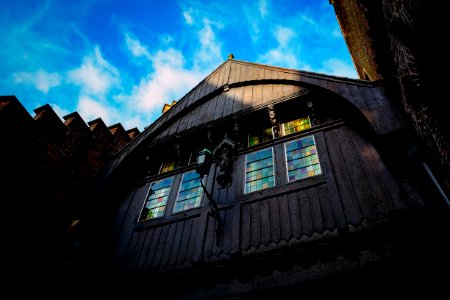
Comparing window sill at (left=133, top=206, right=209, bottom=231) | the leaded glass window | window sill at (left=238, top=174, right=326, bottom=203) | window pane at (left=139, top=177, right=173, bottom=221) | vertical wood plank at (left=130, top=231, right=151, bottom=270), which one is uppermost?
the leaded glass window

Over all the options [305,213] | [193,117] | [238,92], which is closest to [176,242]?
[305,213]

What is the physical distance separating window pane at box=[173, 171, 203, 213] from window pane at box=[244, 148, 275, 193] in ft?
3.95

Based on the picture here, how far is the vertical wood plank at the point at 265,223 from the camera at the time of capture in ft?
15.8

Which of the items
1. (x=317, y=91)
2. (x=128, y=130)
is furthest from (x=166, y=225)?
(x=128, y=130)

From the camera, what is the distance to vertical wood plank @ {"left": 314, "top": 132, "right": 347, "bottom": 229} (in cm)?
448

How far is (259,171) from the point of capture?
6188 millimetres

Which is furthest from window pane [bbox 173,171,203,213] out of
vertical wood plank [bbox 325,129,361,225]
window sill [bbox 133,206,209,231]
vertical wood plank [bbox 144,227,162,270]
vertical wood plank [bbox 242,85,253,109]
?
vertical wood plank [bbox 325,129,361,225]

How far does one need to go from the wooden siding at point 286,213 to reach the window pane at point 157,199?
0.36 metres

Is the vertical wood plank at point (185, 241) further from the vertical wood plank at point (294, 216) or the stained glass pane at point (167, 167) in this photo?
the stained glass pane at point (167, 167)

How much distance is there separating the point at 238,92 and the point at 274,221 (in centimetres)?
471

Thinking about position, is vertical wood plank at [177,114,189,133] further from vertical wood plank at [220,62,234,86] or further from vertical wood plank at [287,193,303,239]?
vertical wood plank at [287,193,303,239]

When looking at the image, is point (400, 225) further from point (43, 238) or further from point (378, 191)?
point (43, 238)

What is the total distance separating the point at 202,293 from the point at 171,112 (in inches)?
240

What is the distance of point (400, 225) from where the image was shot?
12.6 ft
